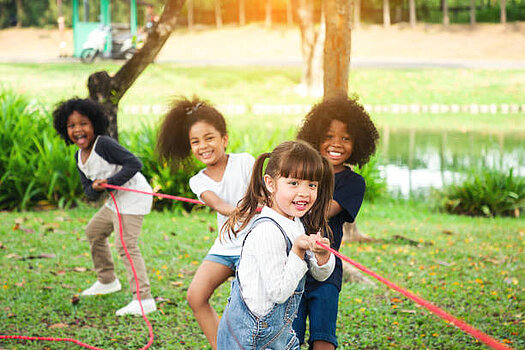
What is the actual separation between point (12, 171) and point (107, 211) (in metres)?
3.75

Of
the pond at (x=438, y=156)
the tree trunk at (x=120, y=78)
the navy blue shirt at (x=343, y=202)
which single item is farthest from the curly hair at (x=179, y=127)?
the pond at (x=438, y=156)

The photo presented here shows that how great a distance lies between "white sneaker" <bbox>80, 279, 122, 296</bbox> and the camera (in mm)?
4660

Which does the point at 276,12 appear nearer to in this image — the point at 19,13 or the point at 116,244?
the point at 19,13

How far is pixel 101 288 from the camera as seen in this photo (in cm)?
470

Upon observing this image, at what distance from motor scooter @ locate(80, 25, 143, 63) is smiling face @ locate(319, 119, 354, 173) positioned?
54.7 feet

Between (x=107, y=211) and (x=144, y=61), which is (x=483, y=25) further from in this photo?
(x=107, y=211)

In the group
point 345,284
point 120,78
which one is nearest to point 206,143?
point 345,284

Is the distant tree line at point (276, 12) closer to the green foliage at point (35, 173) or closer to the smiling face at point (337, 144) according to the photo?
the green foliage at point (35, 173)

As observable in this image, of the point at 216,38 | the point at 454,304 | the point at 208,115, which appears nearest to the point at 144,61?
the point at 208,115

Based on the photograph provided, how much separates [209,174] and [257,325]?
1.26m

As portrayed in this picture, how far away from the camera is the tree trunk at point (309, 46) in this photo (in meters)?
20.8

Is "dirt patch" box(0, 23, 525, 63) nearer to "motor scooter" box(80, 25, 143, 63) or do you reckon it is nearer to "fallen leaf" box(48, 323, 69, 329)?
"motor scooter" box(80, 25, 143, 63)

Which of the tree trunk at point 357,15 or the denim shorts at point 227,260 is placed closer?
→ the denim shorts at point 227,260

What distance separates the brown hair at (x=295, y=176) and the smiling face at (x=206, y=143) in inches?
29.0
